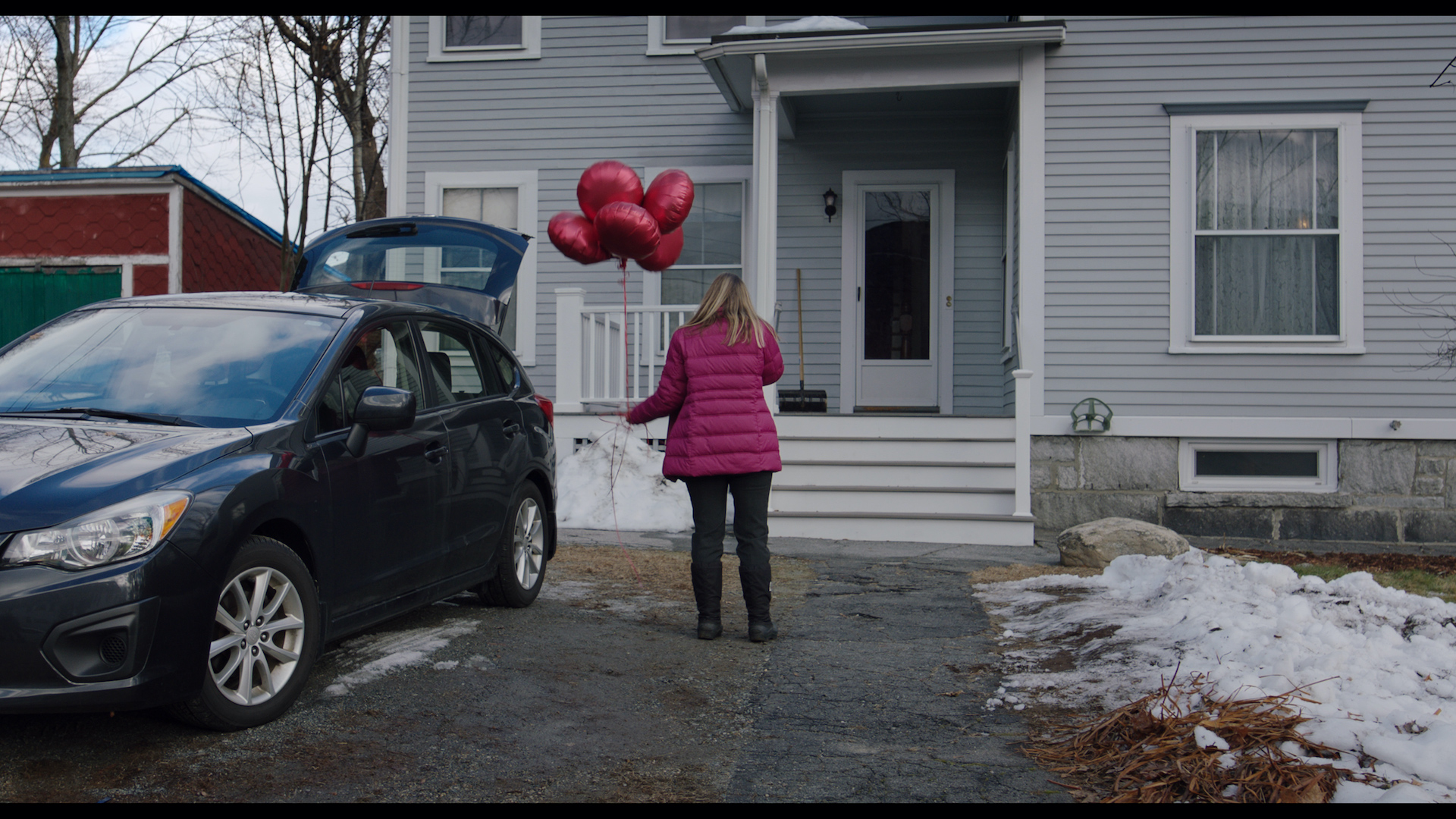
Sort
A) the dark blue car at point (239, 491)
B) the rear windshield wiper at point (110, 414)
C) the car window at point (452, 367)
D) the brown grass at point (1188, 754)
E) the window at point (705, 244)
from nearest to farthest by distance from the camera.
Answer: the brown grass at point (1188, 754) < the dark blue car at point (239, 491) < the rear windshield wiper at point (110, 414) < the car window at point (452, 367) < the window at point (705, 244)

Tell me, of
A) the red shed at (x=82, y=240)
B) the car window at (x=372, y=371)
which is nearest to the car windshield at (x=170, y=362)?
the car window at (x=372, y=371)

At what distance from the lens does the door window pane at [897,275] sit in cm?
1178

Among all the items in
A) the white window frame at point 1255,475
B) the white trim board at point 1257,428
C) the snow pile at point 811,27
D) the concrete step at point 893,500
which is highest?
the snow pile at point 811,27

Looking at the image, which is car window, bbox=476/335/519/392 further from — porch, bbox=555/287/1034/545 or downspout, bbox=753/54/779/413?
downspout, bbox=753/54/779/413

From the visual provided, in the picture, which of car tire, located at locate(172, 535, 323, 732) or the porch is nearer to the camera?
car tire, located at locate(172, 535, 323, 732)

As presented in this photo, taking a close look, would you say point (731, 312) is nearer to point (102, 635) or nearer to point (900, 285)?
point (102, 635)

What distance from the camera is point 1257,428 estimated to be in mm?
10008

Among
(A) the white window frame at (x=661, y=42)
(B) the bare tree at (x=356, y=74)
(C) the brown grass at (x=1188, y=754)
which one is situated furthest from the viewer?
(B) the bare tree at (x=356, y=74)

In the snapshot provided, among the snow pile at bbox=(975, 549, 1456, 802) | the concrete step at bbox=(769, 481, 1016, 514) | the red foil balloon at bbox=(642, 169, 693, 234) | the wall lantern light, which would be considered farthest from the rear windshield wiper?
the wall lantern light

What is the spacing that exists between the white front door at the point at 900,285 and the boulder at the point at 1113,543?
379 centimetres

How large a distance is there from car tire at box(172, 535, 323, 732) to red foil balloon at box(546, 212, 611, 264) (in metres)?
5.27

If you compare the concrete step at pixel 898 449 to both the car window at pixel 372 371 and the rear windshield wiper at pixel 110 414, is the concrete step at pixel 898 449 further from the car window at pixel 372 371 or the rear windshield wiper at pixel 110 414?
the rear windshield wiper at pixel 110 414

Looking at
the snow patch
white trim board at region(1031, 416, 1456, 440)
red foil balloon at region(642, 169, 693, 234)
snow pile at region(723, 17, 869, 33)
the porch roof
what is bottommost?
the snow patch

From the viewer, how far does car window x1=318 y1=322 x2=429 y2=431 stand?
4.24m
